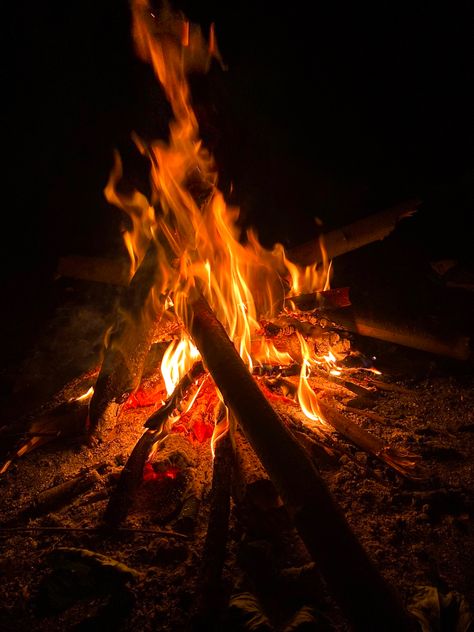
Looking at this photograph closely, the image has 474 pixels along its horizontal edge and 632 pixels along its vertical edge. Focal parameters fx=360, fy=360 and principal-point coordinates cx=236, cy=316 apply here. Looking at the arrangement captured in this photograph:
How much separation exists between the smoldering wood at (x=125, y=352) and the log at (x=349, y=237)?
5.51ft

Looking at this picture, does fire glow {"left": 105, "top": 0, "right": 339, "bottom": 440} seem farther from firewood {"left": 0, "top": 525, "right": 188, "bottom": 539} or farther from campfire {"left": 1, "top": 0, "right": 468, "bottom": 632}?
firewood {"left": 0, "top": 525, "right": 188, "bottom": 539}

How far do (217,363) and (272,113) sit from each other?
17.2 ft

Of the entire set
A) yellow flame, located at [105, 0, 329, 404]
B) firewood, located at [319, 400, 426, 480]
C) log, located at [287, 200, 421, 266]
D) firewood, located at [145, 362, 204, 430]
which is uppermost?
yellow flame, located at [105, 0, 329, 404]

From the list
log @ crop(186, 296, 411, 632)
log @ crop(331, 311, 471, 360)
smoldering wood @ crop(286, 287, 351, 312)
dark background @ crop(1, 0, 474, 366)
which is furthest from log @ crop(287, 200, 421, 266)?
log @ crop(186, 296, 411, 632)

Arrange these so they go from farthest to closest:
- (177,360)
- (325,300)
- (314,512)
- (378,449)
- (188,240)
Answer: (325,300)
(188,240)
(177,360)
(378,449)
(314,512)

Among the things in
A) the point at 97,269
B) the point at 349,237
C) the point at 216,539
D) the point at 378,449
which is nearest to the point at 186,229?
the point at 97,269

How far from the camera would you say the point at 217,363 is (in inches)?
91.4

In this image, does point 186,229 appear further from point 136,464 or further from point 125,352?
point 136,464

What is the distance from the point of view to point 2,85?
5.46 metres

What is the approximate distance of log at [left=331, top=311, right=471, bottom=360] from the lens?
3234 millimetres

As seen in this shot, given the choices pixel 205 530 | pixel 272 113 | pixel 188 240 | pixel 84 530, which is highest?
pixel 272 113

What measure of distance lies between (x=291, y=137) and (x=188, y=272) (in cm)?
397

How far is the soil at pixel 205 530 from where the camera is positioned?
1550 mm

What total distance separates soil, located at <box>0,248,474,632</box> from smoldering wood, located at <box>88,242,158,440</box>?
154 millimetres
